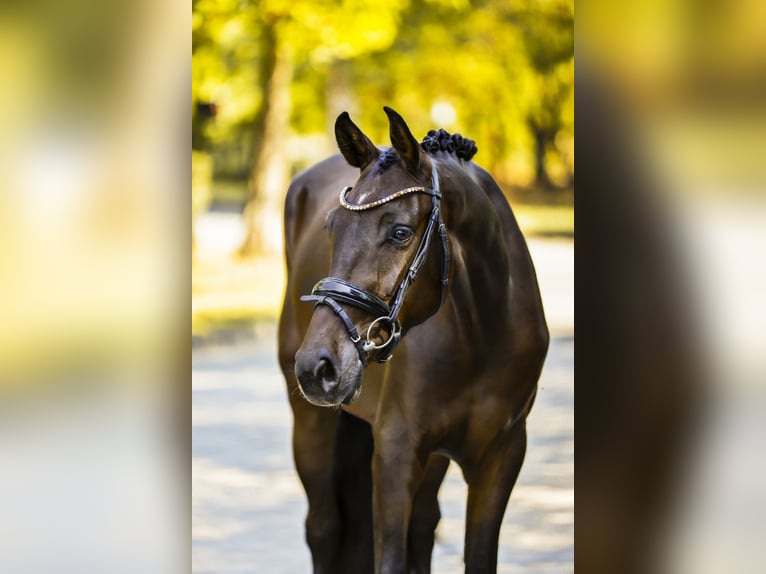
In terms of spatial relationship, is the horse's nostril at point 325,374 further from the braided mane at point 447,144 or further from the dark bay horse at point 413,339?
the braided mane at point 447,144

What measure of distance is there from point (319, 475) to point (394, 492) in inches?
37.2

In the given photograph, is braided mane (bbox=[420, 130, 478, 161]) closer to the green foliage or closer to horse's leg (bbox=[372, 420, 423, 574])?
horse's leg (bbox=[372, 420, 423, 574])

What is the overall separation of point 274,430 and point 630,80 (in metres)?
4.83

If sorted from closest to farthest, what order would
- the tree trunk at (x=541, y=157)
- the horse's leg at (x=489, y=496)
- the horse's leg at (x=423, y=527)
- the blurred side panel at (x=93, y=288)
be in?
the blurred side panel at (x=93, y=288), the horse's leg at (x=489, y=496), the horse's leg at (x=423, y=527), the tree trunk at (x=541, y=157)

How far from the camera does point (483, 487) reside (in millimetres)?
2820

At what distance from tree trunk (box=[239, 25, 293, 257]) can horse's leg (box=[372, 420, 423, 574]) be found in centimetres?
427

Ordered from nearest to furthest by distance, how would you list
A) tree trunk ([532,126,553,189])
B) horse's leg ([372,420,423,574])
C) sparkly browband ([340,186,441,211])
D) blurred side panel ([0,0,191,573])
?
blurred side panel ([0,0,191,573]) → sparkly browband ([340,186,441,211]) → horse's leg ([372,420,423,574]) → tree trunk ([532,126,553,189])

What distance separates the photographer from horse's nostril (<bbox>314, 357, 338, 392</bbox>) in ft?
6.90

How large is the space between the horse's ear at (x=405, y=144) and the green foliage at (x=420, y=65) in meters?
4.41

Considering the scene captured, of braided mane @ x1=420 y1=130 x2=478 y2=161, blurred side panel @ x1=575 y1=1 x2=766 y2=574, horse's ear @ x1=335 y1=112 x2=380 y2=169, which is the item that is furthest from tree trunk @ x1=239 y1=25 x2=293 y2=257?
blurred side panel @ x1=575 y1=1 x2=766 y2=574

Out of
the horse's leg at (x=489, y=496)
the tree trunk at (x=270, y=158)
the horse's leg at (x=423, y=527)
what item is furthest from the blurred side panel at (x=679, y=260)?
the tree trunk at (x=270, y=158)

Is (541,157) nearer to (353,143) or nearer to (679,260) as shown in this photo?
(353,143)

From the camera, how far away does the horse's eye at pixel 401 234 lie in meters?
2.23

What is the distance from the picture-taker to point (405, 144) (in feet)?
7.53
